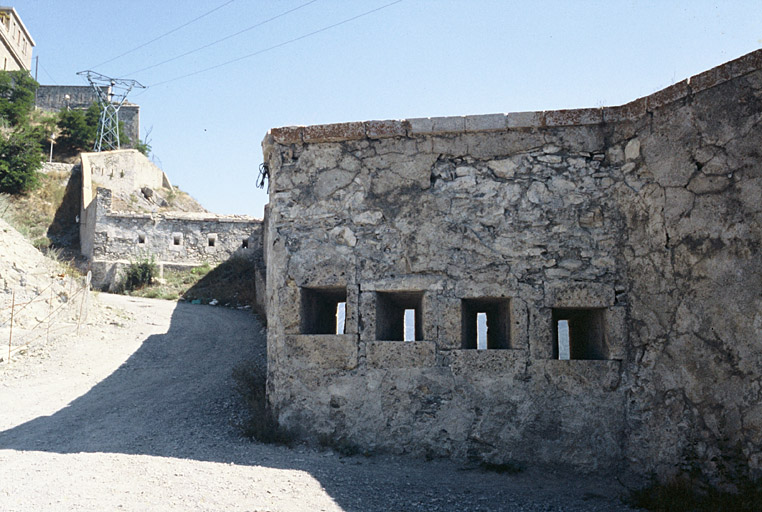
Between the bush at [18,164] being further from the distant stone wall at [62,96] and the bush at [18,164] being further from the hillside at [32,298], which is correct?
the distant stone wall at [62,96]

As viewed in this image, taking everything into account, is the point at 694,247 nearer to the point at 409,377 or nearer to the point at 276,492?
the point at 409,377

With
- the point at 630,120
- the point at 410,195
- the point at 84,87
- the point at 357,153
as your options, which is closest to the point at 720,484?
the point at 630,120

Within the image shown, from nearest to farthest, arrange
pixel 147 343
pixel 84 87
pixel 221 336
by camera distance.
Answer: pixel 147 343, pixel 221 336, pixel 84 87

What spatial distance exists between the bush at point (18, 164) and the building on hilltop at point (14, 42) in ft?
44.7

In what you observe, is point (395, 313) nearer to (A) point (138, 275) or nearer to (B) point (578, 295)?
(B) point (578, 295)

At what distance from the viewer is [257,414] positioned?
596cm

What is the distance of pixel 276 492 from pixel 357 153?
10.2ft

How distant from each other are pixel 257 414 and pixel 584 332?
3.38m

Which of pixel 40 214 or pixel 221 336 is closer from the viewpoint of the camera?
pixel 221 336

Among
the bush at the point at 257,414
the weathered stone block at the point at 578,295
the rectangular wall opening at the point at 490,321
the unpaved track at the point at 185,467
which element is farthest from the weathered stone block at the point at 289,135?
the unpaved track at the point at 185,467

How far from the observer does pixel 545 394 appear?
5.25 metres

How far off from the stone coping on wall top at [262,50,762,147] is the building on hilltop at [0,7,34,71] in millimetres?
34897

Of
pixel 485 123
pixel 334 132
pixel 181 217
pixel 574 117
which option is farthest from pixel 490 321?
pixel 181 217

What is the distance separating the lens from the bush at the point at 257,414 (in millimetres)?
5609
